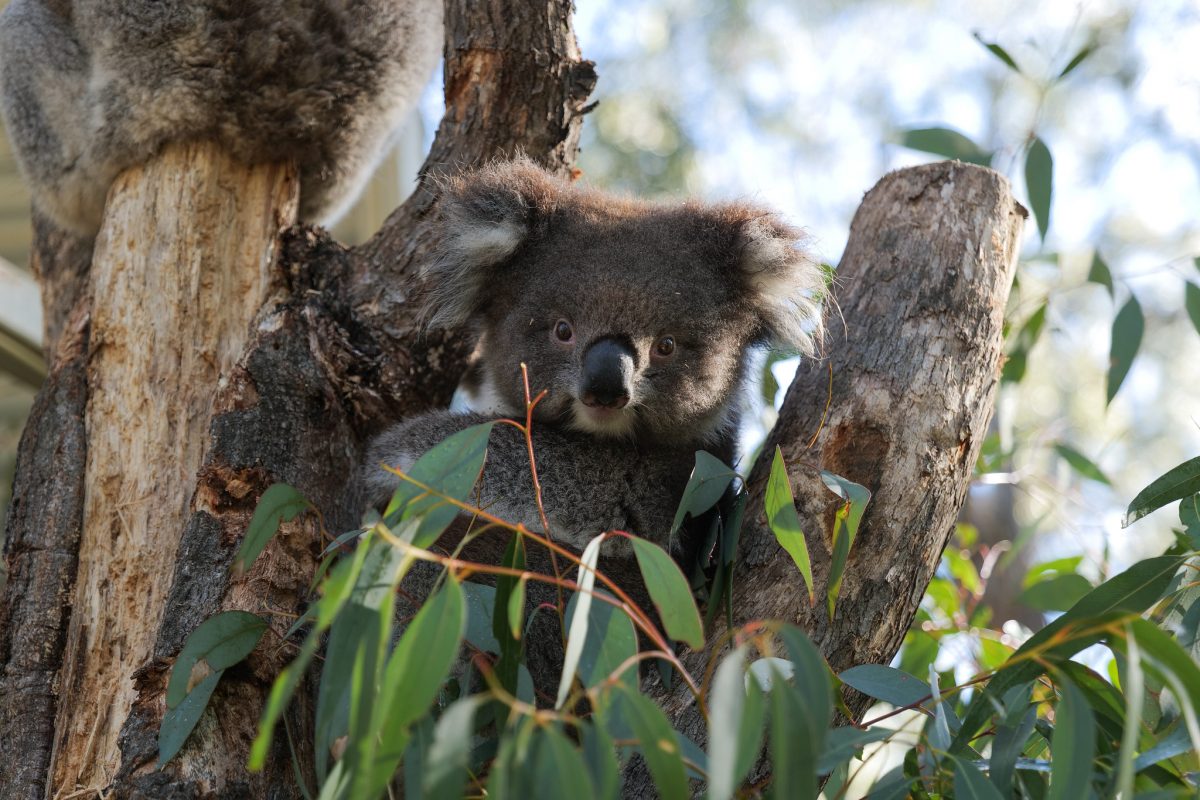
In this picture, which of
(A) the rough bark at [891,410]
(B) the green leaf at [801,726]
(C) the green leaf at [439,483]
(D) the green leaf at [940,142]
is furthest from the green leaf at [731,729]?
(D) the green leaf at [940,142]

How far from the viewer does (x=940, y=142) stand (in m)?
3.30

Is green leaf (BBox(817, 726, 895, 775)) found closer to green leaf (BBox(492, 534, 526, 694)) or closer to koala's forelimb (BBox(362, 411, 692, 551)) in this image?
green leaf (BBox(492, 534, 526, 694))

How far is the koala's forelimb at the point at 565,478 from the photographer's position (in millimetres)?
2600

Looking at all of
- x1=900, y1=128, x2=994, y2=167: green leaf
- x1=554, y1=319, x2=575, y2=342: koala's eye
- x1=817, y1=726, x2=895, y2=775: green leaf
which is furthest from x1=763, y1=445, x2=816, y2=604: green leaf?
x1=900, y1=128, x2=994, y2=167: green leaf

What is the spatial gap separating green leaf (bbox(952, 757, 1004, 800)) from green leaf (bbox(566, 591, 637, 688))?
53 cm

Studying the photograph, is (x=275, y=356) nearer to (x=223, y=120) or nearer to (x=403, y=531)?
(x=223, y=120)

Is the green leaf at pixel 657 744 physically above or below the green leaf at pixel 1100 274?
below

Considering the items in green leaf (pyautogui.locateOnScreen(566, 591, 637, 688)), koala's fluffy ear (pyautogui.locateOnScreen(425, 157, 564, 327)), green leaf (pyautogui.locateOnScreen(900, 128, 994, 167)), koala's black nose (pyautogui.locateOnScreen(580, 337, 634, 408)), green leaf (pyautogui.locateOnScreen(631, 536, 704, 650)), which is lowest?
green leaf (pyautogui.locateOnScreen(566, 591, 637, 688))

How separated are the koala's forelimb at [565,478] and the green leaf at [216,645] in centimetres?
54

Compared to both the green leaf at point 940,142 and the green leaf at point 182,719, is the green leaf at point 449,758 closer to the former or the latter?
the green leaf at point 182,719

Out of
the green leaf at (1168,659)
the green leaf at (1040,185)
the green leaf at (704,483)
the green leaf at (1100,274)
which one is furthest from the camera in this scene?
the green leaf at (1100,274)

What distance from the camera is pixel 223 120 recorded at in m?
3.13

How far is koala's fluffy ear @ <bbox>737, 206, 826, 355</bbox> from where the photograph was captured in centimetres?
265

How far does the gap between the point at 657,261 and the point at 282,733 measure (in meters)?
1.33
